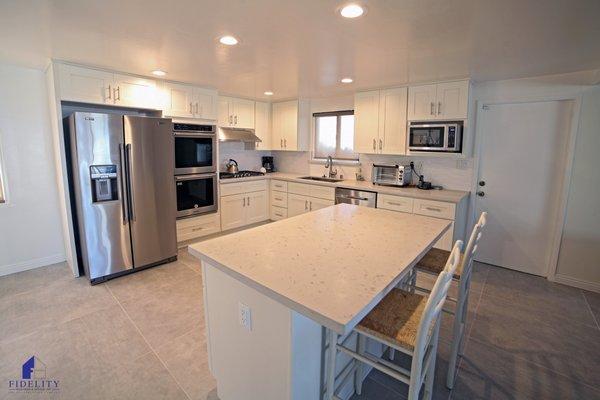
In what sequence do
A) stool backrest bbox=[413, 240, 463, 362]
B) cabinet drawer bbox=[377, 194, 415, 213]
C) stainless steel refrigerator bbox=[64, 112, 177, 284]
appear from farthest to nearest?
cabinet drawer bbox=[377, 194, 415, 213] < stainless steel refrigerator bbox=[64, 112, 177, 284] < stool backrest bbox=[413, 240, 463, 362]

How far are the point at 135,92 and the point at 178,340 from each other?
9.00 ft

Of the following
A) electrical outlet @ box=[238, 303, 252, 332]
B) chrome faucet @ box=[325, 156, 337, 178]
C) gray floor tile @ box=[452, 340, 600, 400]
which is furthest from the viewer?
chrome faucet @ box=[325, 156, 337, 178]

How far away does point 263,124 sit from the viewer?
5285mm

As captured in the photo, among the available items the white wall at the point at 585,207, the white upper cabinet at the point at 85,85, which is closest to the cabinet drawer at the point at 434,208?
the white wall at the point at 585,207

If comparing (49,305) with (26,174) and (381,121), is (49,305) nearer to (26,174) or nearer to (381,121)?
(26,174)

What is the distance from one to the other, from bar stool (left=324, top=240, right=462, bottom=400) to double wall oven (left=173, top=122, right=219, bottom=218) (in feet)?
10.1

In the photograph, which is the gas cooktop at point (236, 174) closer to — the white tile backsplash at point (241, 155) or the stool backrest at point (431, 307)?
the white tile backsplash at point (241, 155)

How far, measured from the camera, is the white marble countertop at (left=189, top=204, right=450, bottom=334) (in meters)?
1.11

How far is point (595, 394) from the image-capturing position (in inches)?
71.1

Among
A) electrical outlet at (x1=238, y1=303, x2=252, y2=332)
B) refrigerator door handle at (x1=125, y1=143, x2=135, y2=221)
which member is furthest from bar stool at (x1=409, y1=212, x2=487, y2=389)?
refrigerator door handle at (x1=125, y1=143, x2=135, y2=221)

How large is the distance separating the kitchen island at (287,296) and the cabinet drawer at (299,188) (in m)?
2.78

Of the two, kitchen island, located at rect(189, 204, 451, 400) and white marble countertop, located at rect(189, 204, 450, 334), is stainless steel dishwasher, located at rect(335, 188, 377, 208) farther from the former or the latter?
kitchen island, located at rect(189, 204, 451, 400)

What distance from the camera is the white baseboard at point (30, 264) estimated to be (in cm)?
326

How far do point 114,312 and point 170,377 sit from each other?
1056mm
